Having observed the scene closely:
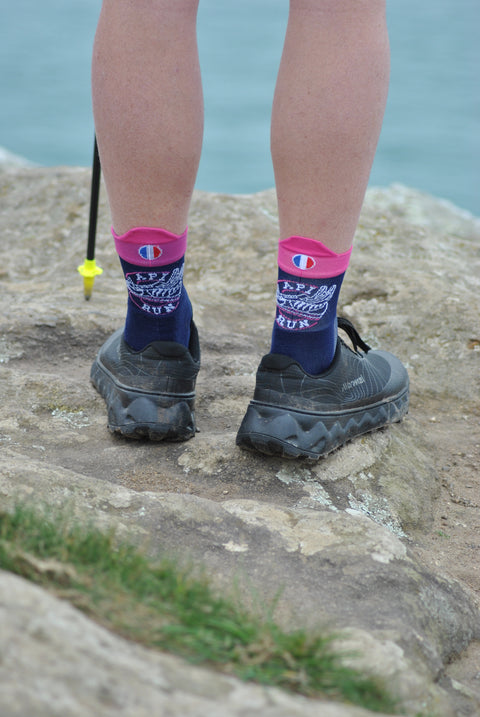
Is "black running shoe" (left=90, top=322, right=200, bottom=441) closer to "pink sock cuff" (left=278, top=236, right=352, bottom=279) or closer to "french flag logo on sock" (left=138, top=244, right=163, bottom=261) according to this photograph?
"french flag logo on sock" (left=138, top=244, right=163, bottom=261)

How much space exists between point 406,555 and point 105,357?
946mm

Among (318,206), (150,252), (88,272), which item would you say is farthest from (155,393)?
(88,272)

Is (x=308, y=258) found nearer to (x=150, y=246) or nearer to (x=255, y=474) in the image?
(x=150, y=246)

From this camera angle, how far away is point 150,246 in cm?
158

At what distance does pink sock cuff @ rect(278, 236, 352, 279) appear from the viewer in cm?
151

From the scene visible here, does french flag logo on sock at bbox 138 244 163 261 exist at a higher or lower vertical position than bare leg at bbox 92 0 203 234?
lower

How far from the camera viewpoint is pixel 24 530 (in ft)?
3.35

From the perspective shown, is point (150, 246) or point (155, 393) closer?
point (150, 246)

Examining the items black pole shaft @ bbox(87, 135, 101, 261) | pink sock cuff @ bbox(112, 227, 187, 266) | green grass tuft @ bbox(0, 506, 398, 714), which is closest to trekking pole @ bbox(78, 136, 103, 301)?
black pole shaft @ bbox(87, 135, 101, 261)

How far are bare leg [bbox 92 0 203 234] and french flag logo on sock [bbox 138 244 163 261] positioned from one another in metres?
0.06

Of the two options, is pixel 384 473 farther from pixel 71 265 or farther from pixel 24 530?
pixel 71 265

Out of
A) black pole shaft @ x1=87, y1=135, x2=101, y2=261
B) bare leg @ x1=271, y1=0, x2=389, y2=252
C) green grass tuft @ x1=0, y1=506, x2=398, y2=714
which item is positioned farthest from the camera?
black pole shaft @ x1=87, y1=135, x2=101, y2=261

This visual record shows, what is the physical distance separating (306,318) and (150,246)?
0.39 metres

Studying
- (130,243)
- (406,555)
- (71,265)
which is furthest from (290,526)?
(71,265)
